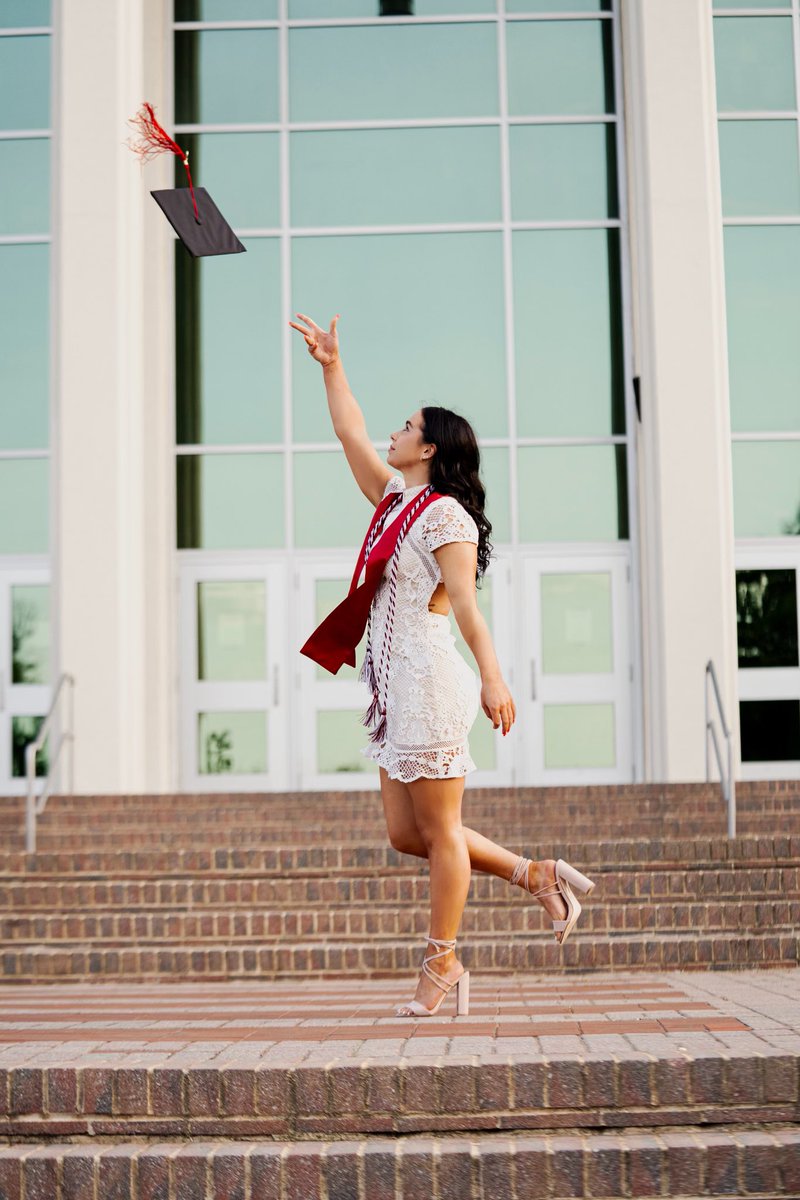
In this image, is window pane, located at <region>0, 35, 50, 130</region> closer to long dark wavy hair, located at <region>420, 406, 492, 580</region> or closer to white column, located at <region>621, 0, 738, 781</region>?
white column, located at <region>621, 0, 738, 781</region>

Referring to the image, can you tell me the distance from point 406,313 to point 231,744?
4.39 meters

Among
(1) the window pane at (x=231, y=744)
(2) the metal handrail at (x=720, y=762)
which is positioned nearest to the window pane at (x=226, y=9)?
(1) the window pane at (x=231, y=744)

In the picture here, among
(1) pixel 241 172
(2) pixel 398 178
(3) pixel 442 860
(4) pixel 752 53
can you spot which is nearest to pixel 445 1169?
(3) pixel 442 860

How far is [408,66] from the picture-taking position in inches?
553

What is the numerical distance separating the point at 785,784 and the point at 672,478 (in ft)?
11.0

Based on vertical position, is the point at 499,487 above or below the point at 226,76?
below

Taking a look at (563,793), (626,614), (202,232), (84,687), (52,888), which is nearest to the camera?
(202,232)

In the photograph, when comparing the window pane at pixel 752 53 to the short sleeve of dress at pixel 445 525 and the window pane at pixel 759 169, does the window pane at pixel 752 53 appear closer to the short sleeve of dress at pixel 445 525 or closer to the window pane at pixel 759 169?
the window pane at pixel 759 169

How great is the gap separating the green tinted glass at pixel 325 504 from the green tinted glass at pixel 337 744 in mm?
1621

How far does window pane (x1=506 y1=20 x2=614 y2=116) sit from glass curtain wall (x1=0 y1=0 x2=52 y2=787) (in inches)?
174

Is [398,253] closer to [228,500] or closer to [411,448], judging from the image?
[228,500]

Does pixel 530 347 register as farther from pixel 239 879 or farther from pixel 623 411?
pixel 239 879

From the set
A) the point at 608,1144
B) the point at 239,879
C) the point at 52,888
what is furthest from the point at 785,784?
the point at 608,1144

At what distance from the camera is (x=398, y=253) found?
1395cm
